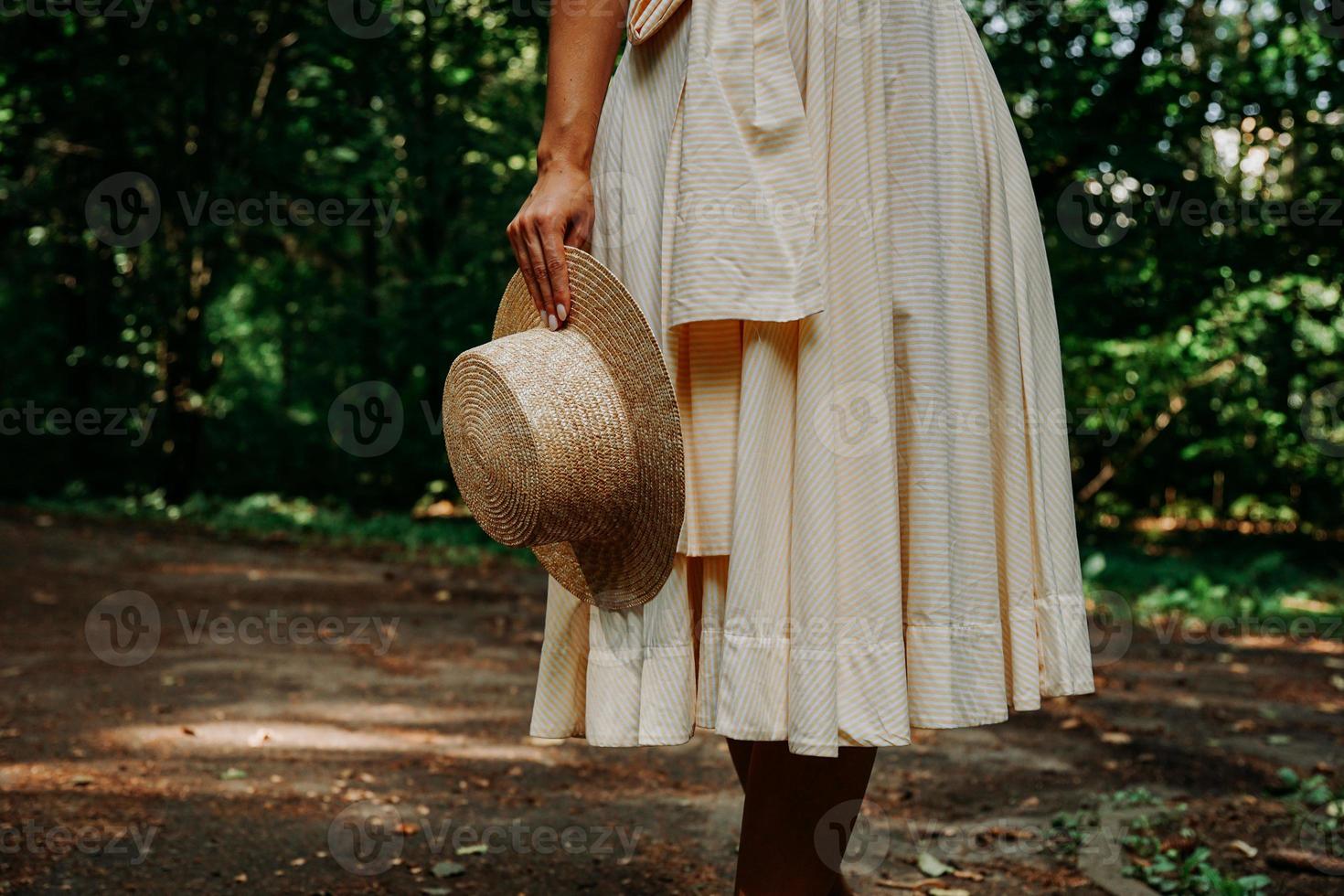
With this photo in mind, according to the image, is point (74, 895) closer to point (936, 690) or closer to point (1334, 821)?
point (936, 690)

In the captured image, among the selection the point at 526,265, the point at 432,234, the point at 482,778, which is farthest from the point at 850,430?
the point at 432,234

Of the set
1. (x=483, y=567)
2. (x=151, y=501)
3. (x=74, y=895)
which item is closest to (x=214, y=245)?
(x=151, y=501)

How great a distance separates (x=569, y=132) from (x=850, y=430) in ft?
1.90

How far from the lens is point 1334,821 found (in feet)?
11.0

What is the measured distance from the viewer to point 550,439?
A: 5.23 feet

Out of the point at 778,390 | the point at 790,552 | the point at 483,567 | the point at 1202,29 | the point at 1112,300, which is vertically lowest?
the point at 483,567

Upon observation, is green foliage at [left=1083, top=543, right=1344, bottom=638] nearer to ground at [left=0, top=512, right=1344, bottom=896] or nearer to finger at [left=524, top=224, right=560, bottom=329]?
ground at [left=0, top=512, right=1344, bottom=896]

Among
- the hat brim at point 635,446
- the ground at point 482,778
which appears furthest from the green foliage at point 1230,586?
the hat brim at point 635,446

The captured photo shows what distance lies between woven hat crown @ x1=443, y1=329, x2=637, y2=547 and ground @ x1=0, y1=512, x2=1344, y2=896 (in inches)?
60.1

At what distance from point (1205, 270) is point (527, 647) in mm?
6160

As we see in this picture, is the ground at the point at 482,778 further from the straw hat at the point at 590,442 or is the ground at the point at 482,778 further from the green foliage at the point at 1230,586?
the green foliage at the point at 1230,586

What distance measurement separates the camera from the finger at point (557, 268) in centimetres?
163

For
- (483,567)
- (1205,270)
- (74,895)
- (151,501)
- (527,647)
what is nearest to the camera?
(74,895)

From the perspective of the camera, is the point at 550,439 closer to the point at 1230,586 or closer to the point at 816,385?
the point at 816,385
